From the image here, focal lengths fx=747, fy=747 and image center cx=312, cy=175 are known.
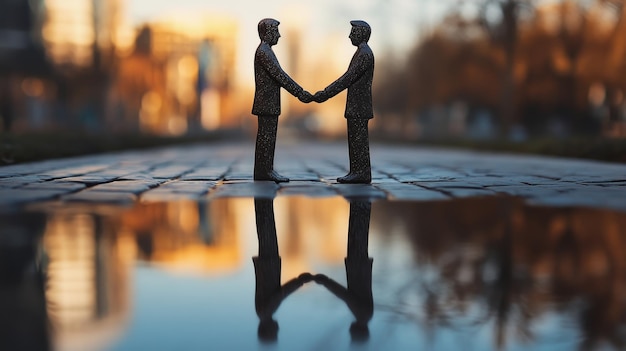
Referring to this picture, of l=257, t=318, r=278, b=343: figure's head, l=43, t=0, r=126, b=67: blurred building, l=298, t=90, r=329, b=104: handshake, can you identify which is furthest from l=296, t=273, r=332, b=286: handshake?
l=43, t=0, r=126, b=67: blurred building

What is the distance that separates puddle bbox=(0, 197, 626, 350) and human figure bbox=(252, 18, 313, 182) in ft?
9.23

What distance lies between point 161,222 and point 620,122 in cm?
3767

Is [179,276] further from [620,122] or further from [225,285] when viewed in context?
[620,122]

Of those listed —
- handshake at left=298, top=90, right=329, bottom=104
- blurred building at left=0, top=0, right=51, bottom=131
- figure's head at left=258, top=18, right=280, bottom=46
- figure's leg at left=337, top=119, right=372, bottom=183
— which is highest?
blurred building at left=0, top=0, right=51, bottom=131

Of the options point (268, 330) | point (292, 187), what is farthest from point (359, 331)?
point (292, 187)

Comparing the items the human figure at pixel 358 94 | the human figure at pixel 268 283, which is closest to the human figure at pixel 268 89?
the human figure at pixel 358 94

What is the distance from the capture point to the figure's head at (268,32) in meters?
8.79

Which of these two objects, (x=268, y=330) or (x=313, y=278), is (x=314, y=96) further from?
(x=268, y=330)

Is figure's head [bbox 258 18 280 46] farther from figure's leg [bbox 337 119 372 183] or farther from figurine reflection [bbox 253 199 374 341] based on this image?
figurine reflection [bbox 253 199 374 341]

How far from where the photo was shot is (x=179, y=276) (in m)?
3.82

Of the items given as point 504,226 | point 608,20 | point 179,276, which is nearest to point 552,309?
point 179,276

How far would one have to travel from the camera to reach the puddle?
9.36 feet

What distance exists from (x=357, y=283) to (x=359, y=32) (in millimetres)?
5444

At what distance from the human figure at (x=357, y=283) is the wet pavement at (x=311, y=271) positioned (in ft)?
0.04
